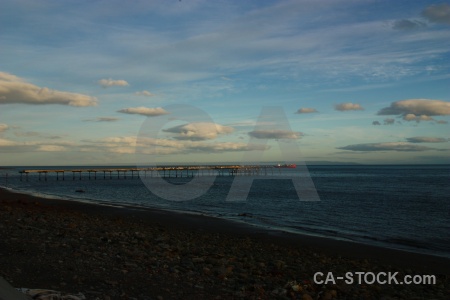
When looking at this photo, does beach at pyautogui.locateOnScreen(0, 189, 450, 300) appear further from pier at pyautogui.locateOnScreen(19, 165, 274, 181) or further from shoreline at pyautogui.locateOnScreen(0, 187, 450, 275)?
pier at pyautogui.locateOnScreen(19, 165, 274, 181)

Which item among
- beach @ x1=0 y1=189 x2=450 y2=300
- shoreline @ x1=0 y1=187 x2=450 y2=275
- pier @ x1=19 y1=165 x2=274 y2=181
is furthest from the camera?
pier @ x1=19 y1=165 x2=274 y2=181

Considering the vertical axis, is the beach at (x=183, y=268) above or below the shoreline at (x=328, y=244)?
above

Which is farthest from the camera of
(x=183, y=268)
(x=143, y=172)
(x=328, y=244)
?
(x=143, y=172)

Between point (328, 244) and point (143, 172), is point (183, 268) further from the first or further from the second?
point (143, 172)

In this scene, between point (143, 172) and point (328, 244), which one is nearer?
point (328, 244)

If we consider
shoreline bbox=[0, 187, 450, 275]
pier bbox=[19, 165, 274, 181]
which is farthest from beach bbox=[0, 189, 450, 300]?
pier bbox=[19, 165, 274, 181]

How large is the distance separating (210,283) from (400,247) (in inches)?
509

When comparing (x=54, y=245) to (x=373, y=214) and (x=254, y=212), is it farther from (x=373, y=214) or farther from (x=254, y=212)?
(x=373, y=214)

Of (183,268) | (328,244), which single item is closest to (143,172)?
(328,244)

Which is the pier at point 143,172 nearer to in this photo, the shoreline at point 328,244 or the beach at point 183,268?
the shoreline at point 328,244

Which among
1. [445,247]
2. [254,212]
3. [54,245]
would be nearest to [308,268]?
[54,245]

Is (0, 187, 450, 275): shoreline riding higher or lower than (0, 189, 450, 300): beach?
lower

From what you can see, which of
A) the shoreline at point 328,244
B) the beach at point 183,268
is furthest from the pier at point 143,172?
the beach at point 183,268

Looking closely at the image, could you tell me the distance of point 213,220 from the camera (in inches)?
961
